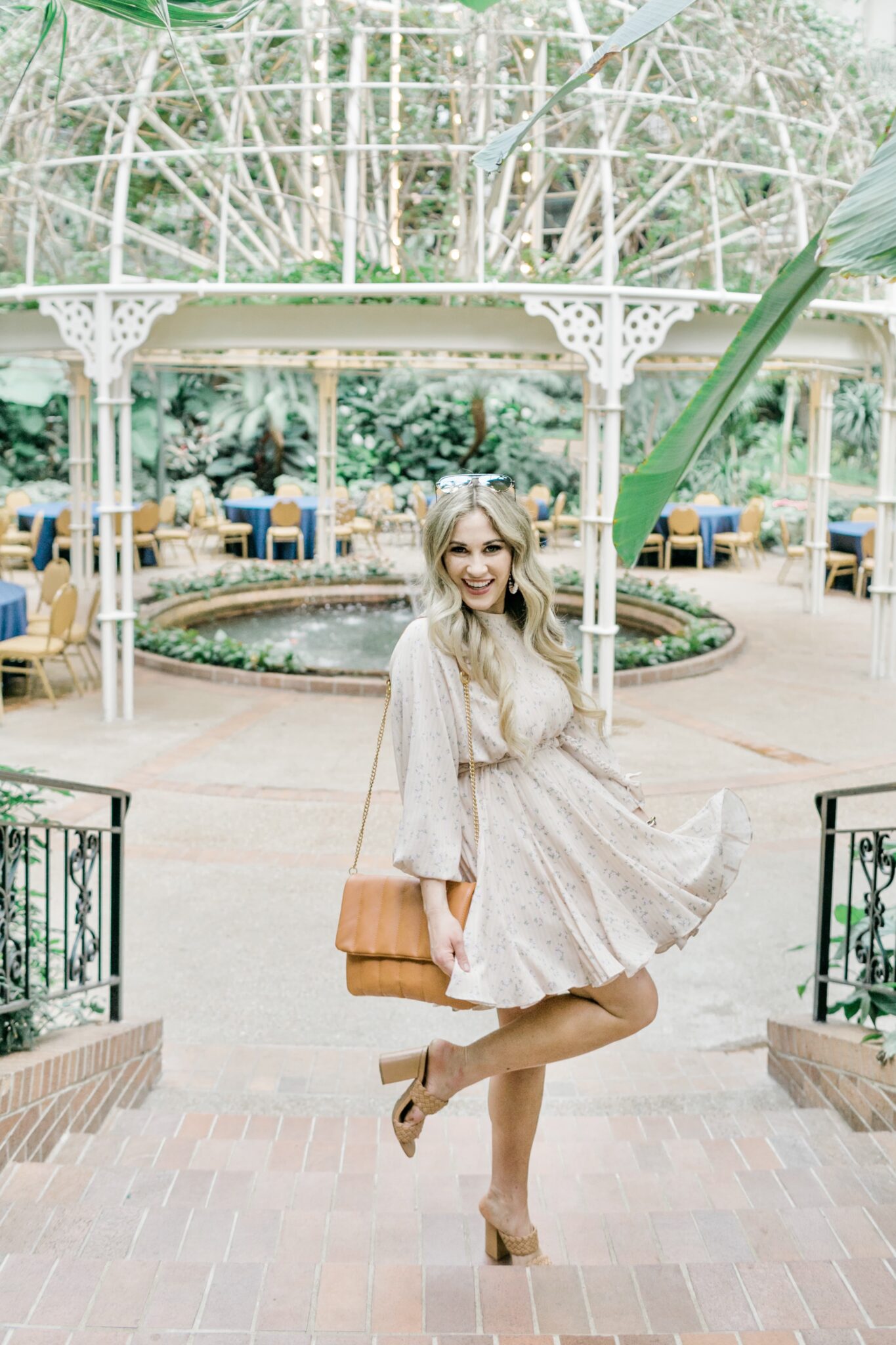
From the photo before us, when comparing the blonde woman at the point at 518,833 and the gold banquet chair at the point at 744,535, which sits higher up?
the gold banquet chair at the point at 744,535

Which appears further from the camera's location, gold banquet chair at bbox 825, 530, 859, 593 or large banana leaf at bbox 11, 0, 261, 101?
gold banquet chair at bbox 825, 530, 859, 593

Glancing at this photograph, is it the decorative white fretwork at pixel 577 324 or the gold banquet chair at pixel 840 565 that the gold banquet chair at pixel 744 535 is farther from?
the decorative white fretwork at pixel 577 324

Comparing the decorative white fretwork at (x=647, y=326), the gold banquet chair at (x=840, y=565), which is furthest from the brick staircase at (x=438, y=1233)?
the gold banquet chair at (x=840, y=565)

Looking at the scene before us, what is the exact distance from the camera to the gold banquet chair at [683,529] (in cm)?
2016

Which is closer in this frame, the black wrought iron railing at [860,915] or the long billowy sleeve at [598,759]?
the long billowy sleeve at [598,759]

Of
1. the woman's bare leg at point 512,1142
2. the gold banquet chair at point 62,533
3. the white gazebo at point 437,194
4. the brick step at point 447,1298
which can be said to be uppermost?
the white gazebo at point 437,194

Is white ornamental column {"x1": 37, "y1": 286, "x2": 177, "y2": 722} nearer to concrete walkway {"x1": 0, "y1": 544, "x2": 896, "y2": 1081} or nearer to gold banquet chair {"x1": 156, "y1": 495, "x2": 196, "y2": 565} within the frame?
concrete walkway {"x1": 0, "y1": 544, "x2": 896, "y2": 1081}

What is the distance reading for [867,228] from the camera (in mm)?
1378

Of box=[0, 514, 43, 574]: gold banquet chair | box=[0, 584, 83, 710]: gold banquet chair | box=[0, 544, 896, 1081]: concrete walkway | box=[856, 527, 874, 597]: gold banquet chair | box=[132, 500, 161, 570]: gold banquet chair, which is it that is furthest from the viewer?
box=[132, 500, 161, 570]: gold banquet chair

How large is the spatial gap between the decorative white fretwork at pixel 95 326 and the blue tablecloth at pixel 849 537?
10.9 meters

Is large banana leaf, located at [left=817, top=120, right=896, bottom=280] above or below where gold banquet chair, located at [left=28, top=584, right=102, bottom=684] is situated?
above

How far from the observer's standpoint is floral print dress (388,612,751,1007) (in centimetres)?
250

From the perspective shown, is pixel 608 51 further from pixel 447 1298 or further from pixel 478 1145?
pixel 478 1145

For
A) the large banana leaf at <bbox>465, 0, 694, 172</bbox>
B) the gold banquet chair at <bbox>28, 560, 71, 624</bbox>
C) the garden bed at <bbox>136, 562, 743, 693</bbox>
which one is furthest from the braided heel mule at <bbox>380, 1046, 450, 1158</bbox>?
the gold banquet chair at <bbox>28, 560, 71, 624</bbox>
